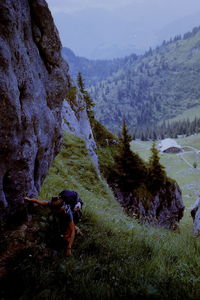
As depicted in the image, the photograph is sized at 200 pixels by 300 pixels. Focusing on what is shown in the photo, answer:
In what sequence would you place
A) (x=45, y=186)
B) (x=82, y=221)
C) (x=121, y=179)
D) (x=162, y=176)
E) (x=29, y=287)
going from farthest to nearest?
1. (x=162, y=176)
2. (x=121, y=179)
3. (x=45, y=186)
4. (x=82, y=221)
5. (x=29, y=287)

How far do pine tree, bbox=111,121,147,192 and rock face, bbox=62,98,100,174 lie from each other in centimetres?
324

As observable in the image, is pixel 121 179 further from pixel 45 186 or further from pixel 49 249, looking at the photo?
pixel 49 249

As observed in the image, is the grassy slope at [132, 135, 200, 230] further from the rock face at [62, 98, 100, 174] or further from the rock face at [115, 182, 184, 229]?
the rock face at [62, 98, 100, 174]

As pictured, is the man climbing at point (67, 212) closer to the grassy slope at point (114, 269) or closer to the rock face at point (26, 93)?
the grassy slope at point (114, 269)

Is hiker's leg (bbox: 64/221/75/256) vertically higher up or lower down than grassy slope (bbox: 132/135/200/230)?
higher up

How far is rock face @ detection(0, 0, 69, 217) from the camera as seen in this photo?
570cm

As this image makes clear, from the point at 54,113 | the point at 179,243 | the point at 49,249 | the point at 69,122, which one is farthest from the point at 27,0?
the point at 69,122

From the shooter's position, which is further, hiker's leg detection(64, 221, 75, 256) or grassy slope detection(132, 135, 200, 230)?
grassy slope detection(132, 135, 200, 230)

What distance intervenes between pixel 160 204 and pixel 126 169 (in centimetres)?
607

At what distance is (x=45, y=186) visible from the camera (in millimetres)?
12016

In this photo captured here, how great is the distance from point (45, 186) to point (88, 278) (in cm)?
753

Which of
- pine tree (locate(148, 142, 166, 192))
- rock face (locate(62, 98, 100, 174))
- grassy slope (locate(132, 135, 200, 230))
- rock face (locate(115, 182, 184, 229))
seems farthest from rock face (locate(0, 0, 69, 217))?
grassy slope (locate(132, 135, 200, 230))

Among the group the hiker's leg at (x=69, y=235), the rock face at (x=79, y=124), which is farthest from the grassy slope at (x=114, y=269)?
the rock face at (x=79, y=124)

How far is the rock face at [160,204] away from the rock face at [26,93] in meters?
16.1
